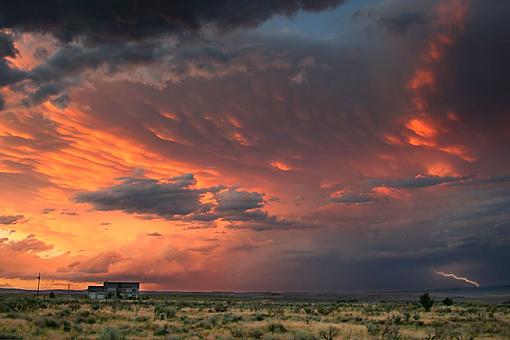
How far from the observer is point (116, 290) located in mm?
125250

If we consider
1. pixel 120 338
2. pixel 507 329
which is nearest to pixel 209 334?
pixel 120 338

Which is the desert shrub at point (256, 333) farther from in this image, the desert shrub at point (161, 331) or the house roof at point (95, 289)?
→ the house roof at point (95, 289)

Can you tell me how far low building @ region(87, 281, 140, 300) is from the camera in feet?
391

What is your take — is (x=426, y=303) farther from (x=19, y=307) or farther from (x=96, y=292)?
(x=96, y=292)

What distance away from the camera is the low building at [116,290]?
11912cm

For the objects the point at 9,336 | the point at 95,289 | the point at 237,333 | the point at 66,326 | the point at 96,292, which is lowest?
the point at 96,292

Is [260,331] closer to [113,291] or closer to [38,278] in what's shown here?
[113,291]

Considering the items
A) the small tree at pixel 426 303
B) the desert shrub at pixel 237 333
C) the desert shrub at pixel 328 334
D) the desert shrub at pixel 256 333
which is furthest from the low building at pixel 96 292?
the desert shrub at pixel 328 334

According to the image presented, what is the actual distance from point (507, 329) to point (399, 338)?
529 inches

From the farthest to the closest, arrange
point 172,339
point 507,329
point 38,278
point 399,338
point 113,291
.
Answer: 1. point 38,278
2. point 113,291
3. point 507,329
4. point 399,338
5. point 172,339

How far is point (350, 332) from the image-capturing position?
102 feet

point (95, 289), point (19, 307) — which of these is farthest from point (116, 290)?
point (19, 307)

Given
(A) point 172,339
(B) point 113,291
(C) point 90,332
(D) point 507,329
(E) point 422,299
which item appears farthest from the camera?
(B) point 113,291

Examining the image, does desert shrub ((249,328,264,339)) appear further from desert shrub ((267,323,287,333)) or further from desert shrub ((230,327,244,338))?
desert shrub ((267,323,287,333))
